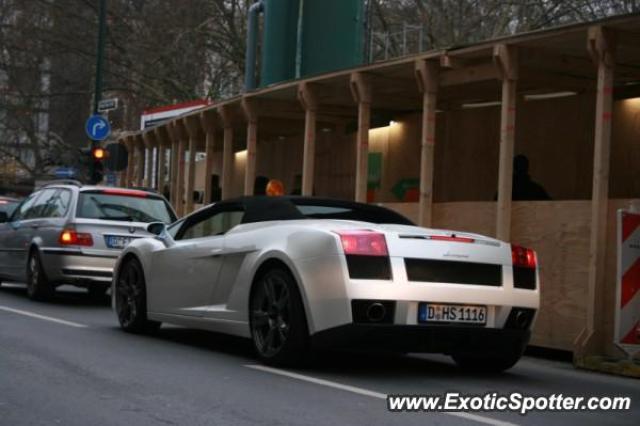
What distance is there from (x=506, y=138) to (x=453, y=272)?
4.18m

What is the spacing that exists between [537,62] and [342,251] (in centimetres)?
569

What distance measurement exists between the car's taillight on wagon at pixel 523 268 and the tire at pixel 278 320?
1671 millimetres

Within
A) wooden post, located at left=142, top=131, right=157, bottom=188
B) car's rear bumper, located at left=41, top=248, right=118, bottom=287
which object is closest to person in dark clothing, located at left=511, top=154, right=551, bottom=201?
car's rear bumper, located at left=41, top=248, right=118, bottom=287

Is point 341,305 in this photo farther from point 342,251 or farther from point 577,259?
point 577,259

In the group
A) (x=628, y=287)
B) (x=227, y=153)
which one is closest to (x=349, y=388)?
(x=628, y=287)

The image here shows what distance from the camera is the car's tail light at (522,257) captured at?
364 inches

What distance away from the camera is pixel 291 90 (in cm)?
1752

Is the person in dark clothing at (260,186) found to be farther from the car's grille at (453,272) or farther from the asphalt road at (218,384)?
the car's grille at (453,272)

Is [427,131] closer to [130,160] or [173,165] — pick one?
[173,165]

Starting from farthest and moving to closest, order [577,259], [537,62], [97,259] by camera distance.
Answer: [97,259], [537,62], [577,259]

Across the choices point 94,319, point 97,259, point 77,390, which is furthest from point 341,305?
point 97,259

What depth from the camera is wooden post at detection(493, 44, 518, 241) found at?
498 inches

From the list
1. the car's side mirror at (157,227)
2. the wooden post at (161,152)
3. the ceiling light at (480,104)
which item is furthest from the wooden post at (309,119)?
the wooden post at (161,152)

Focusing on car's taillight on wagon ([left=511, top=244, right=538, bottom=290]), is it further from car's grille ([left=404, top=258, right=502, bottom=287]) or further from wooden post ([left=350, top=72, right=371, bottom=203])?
wooden post ([left=350, top=72, right=371, bottom=203])
